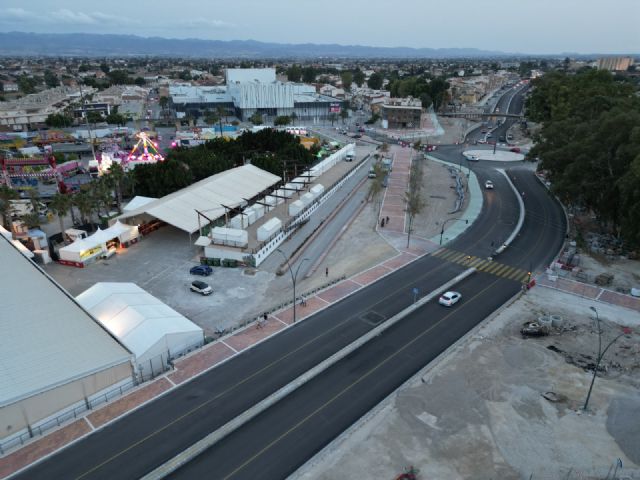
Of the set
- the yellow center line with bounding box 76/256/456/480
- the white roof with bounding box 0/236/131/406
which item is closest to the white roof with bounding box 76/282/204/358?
the white roof with bounding box 0/236/131/406

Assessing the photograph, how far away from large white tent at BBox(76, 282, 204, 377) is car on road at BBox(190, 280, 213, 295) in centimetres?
586

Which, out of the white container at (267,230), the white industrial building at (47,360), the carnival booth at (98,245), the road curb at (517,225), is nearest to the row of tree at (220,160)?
the carnival booth at (98,245)

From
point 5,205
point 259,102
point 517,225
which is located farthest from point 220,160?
point 259,102

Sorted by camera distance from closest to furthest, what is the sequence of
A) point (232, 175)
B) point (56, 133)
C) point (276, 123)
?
point (232, 175) → point (56, 133) → point (276, 123)

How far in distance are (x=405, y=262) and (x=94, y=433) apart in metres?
36.1

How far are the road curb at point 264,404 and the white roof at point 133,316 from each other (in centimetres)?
986

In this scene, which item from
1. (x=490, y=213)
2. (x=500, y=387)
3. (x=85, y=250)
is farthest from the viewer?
(x=490, y=213)

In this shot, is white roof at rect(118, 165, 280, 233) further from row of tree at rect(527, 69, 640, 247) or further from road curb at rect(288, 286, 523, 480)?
row of tree at rect(527, 69, 640, 247)

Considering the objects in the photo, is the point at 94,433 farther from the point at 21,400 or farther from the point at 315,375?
the point at 315,375

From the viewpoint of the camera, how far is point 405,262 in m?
52.0

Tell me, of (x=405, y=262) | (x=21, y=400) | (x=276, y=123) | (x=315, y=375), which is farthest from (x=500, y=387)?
A: (x=276, y=123)

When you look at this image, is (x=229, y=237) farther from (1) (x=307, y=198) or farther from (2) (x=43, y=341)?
(2) (x=43, y=341)

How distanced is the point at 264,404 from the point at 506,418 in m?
16.4

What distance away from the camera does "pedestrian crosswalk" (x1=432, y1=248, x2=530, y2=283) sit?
48750mm
